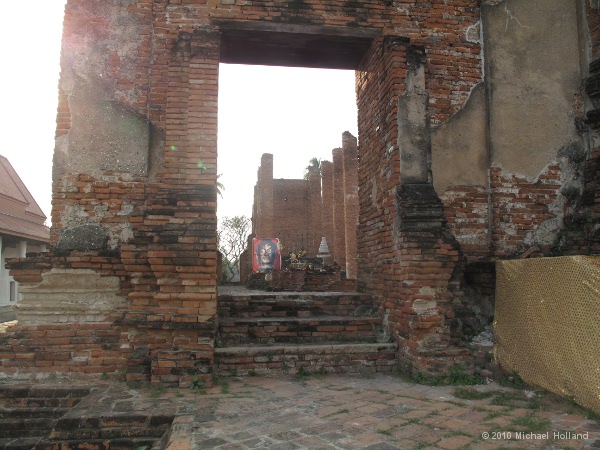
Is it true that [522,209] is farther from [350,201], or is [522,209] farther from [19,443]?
[350,201]

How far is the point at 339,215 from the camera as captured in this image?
72.0ft

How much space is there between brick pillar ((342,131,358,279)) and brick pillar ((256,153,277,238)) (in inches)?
350

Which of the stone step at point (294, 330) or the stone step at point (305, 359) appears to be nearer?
the stone step at point (305, 359)

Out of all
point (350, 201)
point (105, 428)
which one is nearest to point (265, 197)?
→ point (350, 201)

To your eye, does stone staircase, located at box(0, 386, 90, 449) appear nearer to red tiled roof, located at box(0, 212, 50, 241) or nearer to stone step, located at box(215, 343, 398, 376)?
stone step, located at box(215, 343, 398, 376)

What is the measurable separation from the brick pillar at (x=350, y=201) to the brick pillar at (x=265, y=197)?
8.90m

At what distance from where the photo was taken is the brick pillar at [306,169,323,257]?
30359 mm

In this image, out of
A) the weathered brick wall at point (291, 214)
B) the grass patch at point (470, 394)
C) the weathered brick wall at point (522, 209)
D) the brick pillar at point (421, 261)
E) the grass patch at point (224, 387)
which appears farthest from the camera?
the weathered brick wall at point (291, 214)

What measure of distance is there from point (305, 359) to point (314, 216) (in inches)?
998

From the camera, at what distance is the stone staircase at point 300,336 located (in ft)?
17.3

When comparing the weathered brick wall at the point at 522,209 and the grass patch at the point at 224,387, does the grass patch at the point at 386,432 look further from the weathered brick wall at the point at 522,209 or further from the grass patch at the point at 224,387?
the weathered brick wall at the point at 522,209

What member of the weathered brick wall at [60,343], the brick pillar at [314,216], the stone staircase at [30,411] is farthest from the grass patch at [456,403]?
the brick pillar at [314,216]

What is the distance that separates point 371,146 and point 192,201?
261 centimetres

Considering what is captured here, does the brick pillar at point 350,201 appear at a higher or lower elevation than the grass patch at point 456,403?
higher
